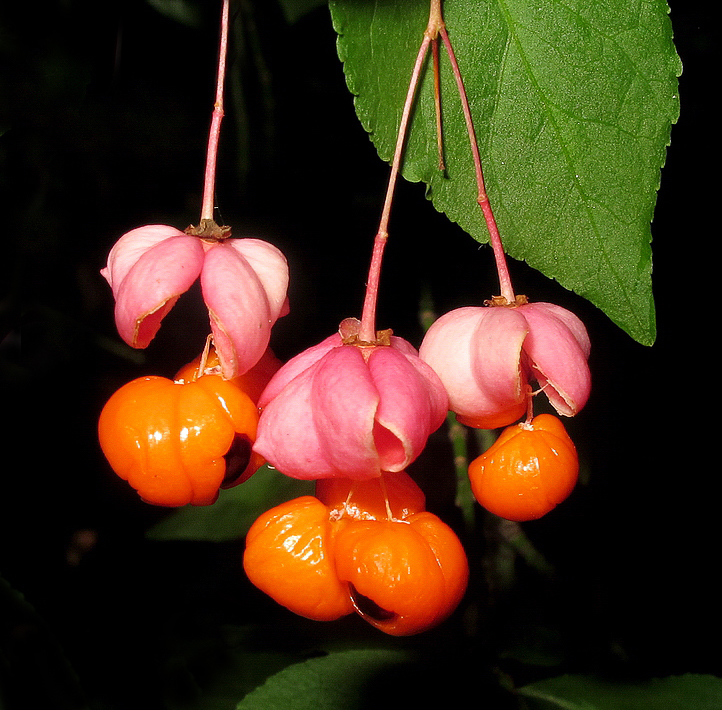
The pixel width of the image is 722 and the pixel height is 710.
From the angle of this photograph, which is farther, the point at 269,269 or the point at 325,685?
the point at 325,685

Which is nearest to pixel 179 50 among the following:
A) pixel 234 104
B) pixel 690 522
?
pixel 234 104

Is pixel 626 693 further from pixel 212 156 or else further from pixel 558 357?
pixel 212 156

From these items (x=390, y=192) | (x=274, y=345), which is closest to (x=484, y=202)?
(x=390, y=192)

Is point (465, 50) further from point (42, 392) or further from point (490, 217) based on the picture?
point (42, 392)

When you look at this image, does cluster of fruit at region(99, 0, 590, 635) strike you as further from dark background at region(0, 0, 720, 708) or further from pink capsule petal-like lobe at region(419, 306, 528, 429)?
dark background at region(0, 0, 720, 708)

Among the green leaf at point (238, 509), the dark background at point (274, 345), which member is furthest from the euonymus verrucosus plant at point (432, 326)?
the green leaf at point (238, 509)

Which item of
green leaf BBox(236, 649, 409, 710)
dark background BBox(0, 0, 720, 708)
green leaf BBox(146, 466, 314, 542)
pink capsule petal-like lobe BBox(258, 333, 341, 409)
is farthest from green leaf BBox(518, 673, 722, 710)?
pink capsule petal-like lobe BBox(258, 333, 341, 409)
